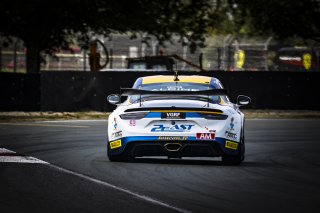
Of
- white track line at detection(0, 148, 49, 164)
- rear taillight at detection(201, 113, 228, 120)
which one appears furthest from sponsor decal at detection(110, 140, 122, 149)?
rear taillight at detection(201, 113, 228, 120)

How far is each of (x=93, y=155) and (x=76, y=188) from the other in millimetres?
4433

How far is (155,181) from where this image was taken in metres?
11.6

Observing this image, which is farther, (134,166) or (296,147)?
(296,147)

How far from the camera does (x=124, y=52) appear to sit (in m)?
42.8

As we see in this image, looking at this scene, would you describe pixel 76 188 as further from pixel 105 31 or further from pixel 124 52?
pixel 124 52

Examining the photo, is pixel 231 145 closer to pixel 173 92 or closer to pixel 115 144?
pixel 173 92

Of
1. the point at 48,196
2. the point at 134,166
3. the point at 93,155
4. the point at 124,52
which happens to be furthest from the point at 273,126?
the point at 124,52

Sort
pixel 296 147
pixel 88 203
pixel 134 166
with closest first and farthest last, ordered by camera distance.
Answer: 1. pixel 88 203
2. pixel 134 166
3. pixel 296 147

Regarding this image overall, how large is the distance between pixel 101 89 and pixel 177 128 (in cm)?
1570

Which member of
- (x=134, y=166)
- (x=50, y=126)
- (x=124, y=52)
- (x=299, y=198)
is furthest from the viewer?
(x=124, y=52)

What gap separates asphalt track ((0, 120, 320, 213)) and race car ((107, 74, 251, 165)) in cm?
24

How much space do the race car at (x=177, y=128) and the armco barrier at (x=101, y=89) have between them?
579 inches

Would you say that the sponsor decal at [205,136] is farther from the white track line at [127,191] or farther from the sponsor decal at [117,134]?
the white track line at [127,191]

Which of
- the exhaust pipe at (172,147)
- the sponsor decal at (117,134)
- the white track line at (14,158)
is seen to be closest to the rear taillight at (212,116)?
the exhaust pipe at (172,147)
